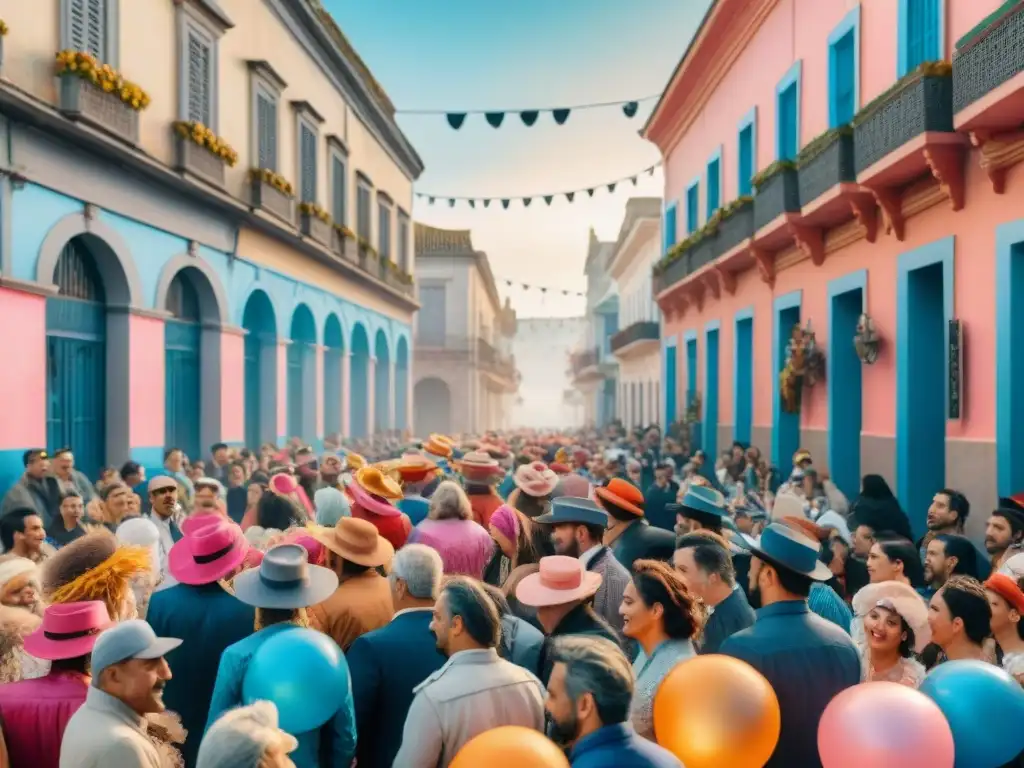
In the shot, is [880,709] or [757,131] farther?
[757,131]

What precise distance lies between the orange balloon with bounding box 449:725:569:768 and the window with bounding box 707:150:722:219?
19.1 metres

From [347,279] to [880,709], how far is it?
76.9 ft

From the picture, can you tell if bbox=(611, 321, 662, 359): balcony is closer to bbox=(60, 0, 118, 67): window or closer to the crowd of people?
bbox=(60, 0, 118, 67): window

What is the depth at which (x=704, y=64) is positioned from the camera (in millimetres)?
20766

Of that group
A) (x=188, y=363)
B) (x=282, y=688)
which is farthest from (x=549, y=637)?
(x=188, y=363)

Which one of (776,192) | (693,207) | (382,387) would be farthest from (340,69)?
(776,192)

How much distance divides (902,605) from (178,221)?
13.1m

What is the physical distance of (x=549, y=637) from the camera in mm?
4219

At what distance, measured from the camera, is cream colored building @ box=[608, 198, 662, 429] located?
32.6 meters

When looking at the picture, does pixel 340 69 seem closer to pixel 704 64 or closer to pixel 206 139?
pixel 704 64

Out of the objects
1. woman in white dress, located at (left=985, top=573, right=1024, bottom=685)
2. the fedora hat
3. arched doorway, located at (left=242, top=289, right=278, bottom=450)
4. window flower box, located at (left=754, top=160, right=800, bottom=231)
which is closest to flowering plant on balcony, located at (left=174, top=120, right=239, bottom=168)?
arched doorway, located at (left=242, top=289, right=278, bottom=450)

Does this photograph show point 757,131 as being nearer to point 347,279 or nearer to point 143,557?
point 347,279

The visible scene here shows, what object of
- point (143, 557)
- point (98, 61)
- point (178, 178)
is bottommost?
point (143, 557)

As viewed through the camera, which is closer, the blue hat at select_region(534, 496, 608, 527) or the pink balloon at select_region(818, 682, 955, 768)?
the pink balloon at select_region(818, 682, 955, 768)
